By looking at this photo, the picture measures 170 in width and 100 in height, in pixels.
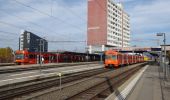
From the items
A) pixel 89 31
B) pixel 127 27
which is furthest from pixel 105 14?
pixel 127 27

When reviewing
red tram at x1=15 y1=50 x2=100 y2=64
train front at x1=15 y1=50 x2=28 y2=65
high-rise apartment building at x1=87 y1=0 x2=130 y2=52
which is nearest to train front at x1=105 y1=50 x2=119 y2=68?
red tram at x1=15 y1=50 x2=100 y2=64

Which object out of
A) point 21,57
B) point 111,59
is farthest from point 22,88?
point 21,57

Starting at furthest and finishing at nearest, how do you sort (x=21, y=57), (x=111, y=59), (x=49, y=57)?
(x=49, y=57), (x=21, y=57), (x=111, y=59)

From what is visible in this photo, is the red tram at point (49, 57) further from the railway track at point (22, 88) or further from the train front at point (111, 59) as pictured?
the railway track at point (22, 88)

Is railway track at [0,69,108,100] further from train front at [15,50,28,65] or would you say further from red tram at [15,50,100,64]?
train front at [15,50,28,65]

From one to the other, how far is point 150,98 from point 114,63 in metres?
32.1

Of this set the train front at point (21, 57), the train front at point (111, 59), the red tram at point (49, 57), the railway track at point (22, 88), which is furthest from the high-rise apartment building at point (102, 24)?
the railway track at point (22, 88)

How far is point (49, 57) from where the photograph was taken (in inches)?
2584

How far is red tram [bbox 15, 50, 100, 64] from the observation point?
53000 millimetres

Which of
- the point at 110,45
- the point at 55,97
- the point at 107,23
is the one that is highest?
the point at 107,23

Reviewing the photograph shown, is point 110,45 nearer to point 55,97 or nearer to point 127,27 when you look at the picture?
point 127,27

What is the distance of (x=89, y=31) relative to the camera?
128 metres

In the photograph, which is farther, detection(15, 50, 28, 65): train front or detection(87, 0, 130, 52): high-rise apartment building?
detection(87, 0, 130, 52): high-rise apartment building

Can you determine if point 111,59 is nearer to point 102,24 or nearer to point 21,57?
point 21,57
